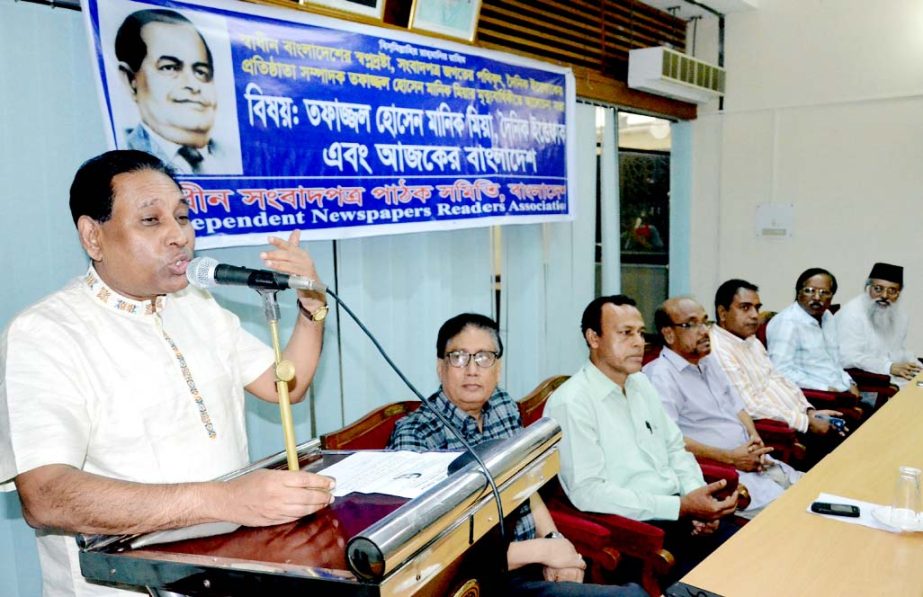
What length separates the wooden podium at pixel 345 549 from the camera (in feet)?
2.68

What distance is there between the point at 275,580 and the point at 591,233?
3849mm

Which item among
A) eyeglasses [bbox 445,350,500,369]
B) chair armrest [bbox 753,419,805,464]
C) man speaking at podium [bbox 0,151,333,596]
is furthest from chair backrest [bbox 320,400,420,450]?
chair armrest [bbox 753,419,805,464]

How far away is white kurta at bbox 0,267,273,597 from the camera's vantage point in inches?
44.0

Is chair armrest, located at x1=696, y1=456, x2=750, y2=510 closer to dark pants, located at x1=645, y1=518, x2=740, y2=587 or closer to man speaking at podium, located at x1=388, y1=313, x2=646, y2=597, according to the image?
dark pants, located at x1=645, y1=518, x2=740, y2=587

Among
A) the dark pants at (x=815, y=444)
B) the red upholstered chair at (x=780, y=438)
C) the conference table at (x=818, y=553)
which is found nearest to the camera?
the conference table at (x=818, y=553)

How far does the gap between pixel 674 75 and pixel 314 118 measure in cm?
300

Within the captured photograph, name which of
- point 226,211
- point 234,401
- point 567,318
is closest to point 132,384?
point 234,401

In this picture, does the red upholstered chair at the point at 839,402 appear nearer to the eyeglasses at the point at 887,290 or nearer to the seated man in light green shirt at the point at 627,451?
the eyeglasses at the point at 887,290

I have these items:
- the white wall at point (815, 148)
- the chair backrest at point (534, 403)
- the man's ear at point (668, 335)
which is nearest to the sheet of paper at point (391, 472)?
the chair backrest at point (534, 403)

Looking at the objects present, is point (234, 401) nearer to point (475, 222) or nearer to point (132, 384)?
point (132, 384)

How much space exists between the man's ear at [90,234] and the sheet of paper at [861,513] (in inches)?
76.4

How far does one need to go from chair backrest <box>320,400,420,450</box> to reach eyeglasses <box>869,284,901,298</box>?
11.6ft

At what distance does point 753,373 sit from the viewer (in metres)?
3.95

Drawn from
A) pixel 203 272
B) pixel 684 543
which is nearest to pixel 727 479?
pixel 684 543
